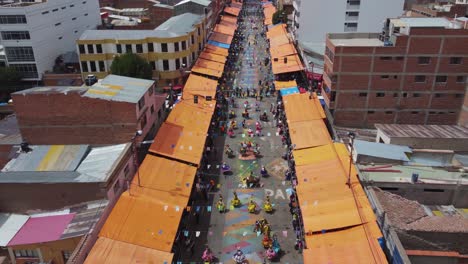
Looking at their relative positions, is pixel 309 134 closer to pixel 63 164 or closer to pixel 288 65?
pixel 63 164

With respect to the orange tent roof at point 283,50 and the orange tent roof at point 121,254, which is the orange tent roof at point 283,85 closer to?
the orange tent roof at point 283,50

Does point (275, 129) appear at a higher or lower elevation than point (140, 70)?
lower

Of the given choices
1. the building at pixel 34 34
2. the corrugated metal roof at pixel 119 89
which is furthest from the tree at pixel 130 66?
the corrugated metal roof at pixel 119 89

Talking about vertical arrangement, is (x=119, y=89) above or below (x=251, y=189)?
above

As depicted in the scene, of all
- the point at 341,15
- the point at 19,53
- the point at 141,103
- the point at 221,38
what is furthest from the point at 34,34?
the point at 341,15

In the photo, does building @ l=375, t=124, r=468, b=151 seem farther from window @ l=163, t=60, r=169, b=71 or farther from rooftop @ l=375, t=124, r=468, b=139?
window @ l=163, t=60, r=169, b=71

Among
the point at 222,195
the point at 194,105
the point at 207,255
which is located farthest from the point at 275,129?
the point at 207,255

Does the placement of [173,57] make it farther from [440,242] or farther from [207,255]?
[440,242]
